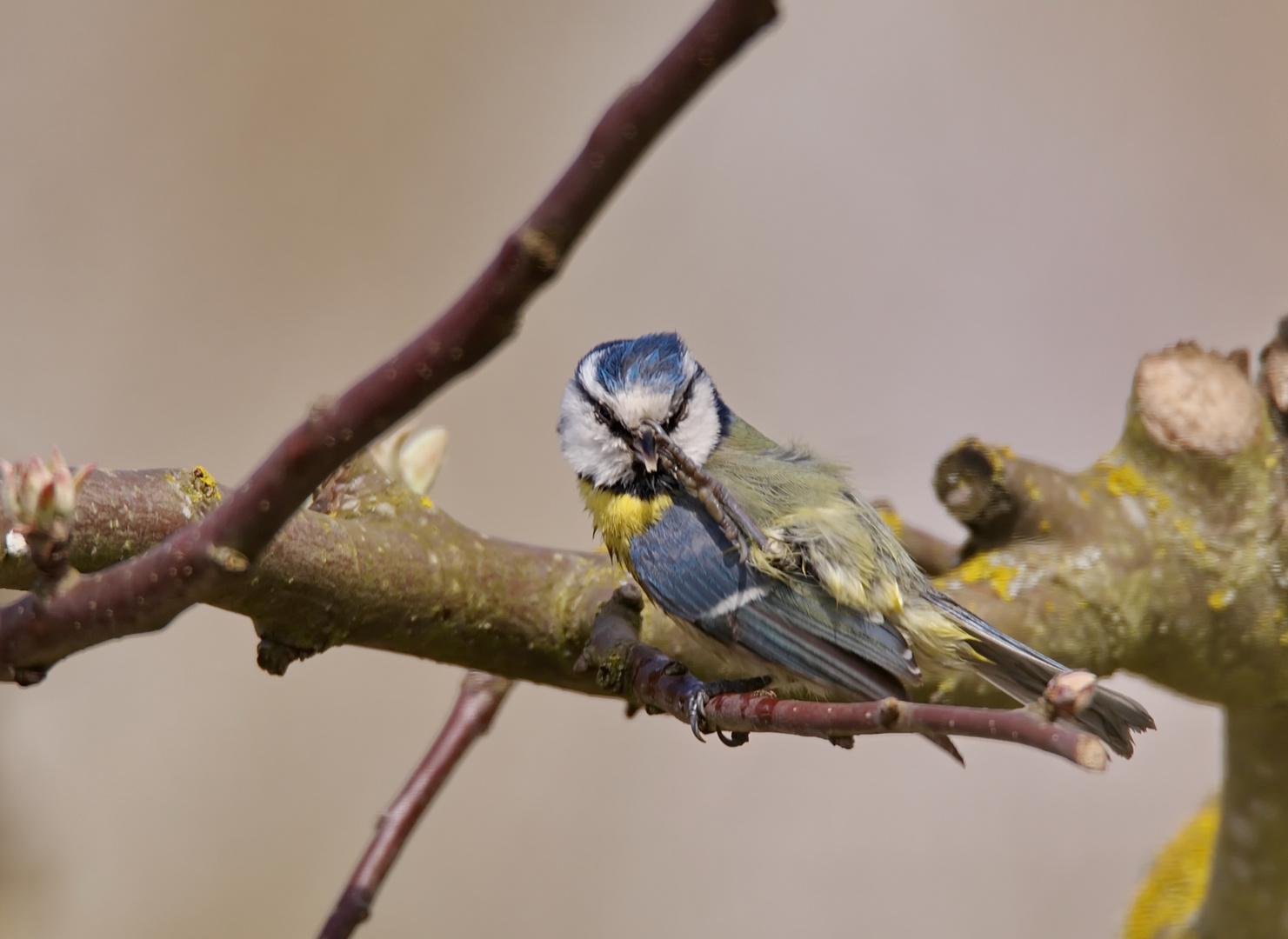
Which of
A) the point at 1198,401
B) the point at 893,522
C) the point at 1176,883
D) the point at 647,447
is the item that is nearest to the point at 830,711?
the point at 647,447

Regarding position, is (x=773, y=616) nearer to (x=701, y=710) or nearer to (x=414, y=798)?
(x=701, y=710)

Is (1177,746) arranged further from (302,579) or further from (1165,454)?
(302,579)

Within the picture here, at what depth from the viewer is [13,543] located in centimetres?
59

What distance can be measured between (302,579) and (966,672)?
554mm

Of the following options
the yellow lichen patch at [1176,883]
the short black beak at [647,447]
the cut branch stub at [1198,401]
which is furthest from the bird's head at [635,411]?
the yellow lichen patch at [1176,883]

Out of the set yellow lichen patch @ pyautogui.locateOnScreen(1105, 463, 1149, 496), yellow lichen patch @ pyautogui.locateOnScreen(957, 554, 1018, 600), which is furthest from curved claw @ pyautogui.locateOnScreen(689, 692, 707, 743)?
yellow lichen patch @ pyautogui.locateOnScreen(1105, 463, 1149, 496)

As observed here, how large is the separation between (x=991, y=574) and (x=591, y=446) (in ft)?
1.28

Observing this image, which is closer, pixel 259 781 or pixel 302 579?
pixel 302 579

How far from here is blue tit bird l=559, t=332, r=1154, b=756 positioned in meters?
0.91

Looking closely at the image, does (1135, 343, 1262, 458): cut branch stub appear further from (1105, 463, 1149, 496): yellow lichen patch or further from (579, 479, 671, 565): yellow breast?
(579, 479, 671, 565): yellow breast

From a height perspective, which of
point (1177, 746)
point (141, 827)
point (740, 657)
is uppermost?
point (1177, 746)

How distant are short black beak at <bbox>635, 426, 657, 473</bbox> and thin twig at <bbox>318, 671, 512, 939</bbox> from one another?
0.24 metres

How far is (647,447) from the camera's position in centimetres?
102

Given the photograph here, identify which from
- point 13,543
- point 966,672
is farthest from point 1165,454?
point 13,543
